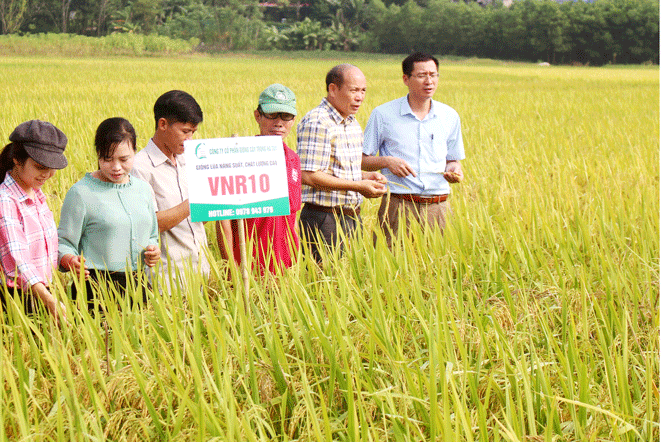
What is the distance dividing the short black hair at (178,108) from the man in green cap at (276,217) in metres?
0.24

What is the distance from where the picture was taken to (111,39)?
1544 inches

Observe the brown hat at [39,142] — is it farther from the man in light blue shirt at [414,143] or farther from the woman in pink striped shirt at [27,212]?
the man in light blue shirt at [414,143]

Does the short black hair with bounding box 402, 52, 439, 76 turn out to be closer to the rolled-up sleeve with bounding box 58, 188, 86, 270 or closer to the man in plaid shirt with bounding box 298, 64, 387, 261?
the man in plaid shirt with bounding box 298, 64, 387, 261

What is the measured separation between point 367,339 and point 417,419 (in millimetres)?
385

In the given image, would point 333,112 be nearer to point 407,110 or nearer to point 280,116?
point 280,116

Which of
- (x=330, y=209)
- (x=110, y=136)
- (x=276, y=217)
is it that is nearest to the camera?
(x=110, y=136)

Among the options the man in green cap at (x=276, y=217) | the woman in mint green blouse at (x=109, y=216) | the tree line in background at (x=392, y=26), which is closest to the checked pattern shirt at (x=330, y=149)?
the man in green cap at (x=276, y=217)

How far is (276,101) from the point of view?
239 cm

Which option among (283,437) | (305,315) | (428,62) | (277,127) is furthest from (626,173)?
(283,437)

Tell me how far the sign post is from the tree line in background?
48.0m

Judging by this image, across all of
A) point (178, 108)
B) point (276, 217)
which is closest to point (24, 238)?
point (178, 108)

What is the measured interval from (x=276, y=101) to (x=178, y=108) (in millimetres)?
358

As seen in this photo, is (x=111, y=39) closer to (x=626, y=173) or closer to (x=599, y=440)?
(x=626, y=173)

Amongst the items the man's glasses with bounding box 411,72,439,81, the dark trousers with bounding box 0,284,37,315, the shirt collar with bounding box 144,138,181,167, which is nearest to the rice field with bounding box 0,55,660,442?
the dark trousers with bounding box 0,284,37,315
